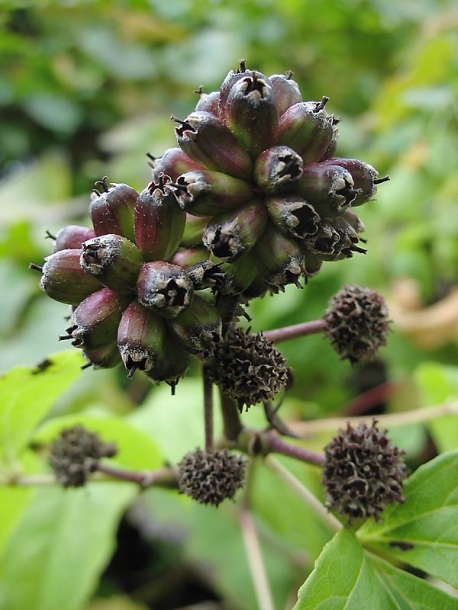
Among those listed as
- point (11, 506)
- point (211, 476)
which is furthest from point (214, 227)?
point (11, 506)

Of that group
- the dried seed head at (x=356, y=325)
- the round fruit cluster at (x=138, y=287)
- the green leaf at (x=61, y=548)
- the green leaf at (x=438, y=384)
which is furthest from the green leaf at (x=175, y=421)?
the round fruit cluster at (x=138, y=287)

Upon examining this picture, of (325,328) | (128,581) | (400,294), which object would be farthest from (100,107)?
(325,328)

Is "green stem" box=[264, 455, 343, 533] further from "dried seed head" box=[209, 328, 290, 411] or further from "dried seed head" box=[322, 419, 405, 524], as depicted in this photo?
"dried seed head" box=[209, 328, 290, 411]

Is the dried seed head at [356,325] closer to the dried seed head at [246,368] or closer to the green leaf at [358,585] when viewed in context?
the dried seed head at [246,368]

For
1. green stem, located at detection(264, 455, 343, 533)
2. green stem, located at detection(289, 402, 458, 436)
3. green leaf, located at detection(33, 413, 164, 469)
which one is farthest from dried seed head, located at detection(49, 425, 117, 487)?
green stem, located at detection(289, 402, 458, 436)

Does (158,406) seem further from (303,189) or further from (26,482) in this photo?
(303,189)
